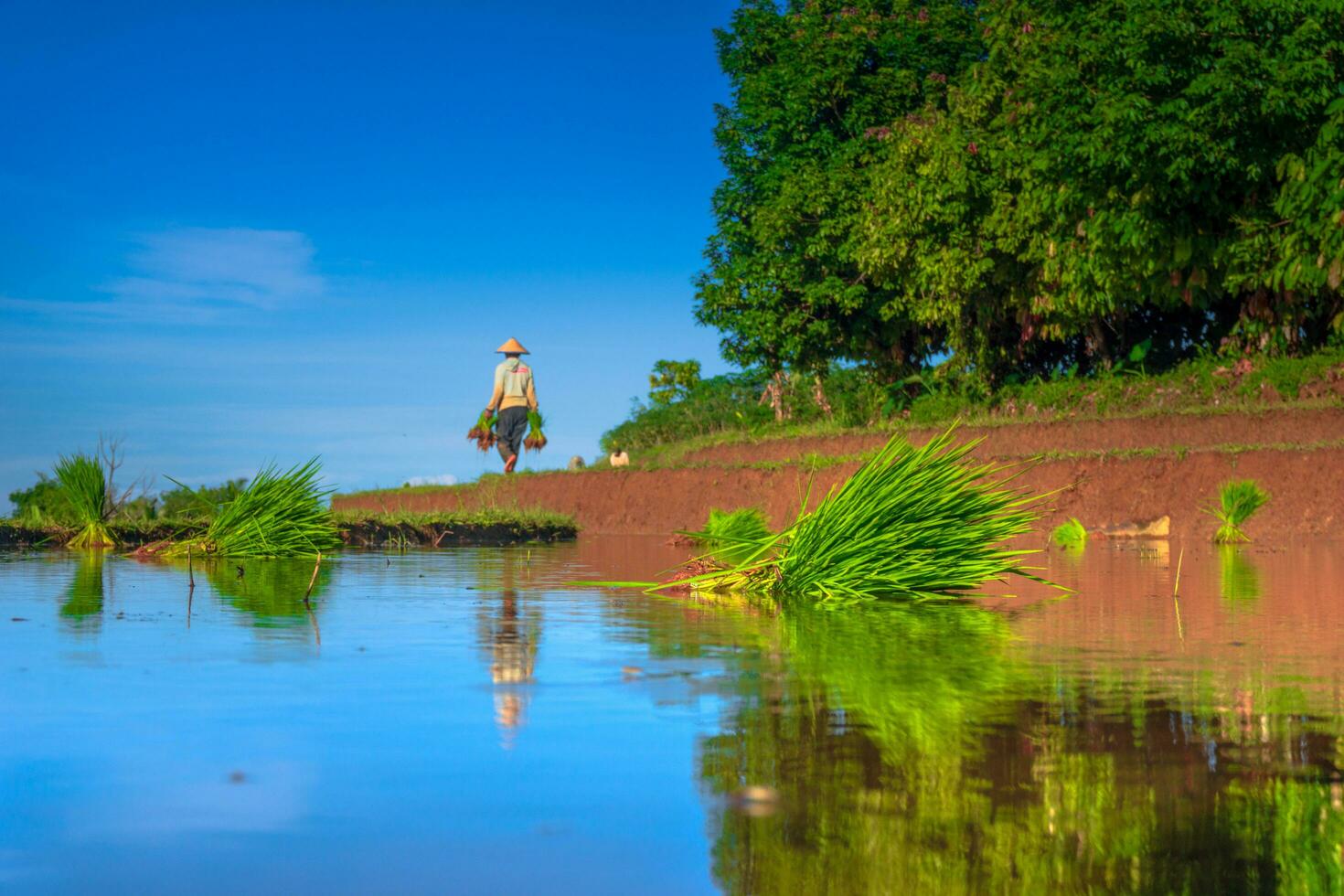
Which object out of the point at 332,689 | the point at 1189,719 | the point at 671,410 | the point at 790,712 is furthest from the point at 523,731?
the point at 671,410

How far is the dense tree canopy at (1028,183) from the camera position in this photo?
59.4ft

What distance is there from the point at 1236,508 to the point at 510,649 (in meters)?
12.7

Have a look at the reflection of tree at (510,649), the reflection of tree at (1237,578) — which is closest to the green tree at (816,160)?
the reflection of tree at (1237,578)

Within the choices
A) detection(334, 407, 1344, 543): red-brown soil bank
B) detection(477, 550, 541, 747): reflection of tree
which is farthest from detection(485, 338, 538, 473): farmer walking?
detection(477, 550, 541, 747): reflection of tree

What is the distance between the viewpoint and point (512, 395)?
30422mm

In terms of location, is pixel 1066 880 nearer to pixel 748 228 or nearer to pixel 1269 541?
pixel 1269 541

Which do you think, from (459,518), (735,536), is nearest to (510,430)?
(459,518)

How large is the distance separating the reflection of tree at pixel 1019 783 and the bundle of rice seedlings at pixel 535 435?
28.3 m

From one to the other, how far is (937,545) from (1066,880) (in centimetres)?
521

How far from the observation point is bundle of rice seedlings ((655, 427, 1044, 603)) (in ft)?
21.8

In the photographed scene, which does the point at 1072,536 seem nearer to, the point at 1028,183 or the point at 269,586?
the point at 269,586

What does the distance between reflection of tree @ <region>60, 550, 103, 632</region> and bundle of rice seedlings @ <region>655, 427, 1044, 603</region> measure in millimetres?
2851

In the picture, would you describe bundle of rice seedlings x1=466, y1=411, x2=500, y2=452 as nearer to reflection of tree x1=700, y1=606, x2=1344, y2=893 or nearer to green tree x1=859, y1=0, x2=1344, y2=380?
green tree x1=859, y1=0, x2=1344, y2=380

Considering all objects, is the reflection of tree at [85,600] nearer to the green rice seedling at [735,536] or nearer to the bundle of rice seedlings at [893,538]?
the bundle of rice seedlings at [893,538]
